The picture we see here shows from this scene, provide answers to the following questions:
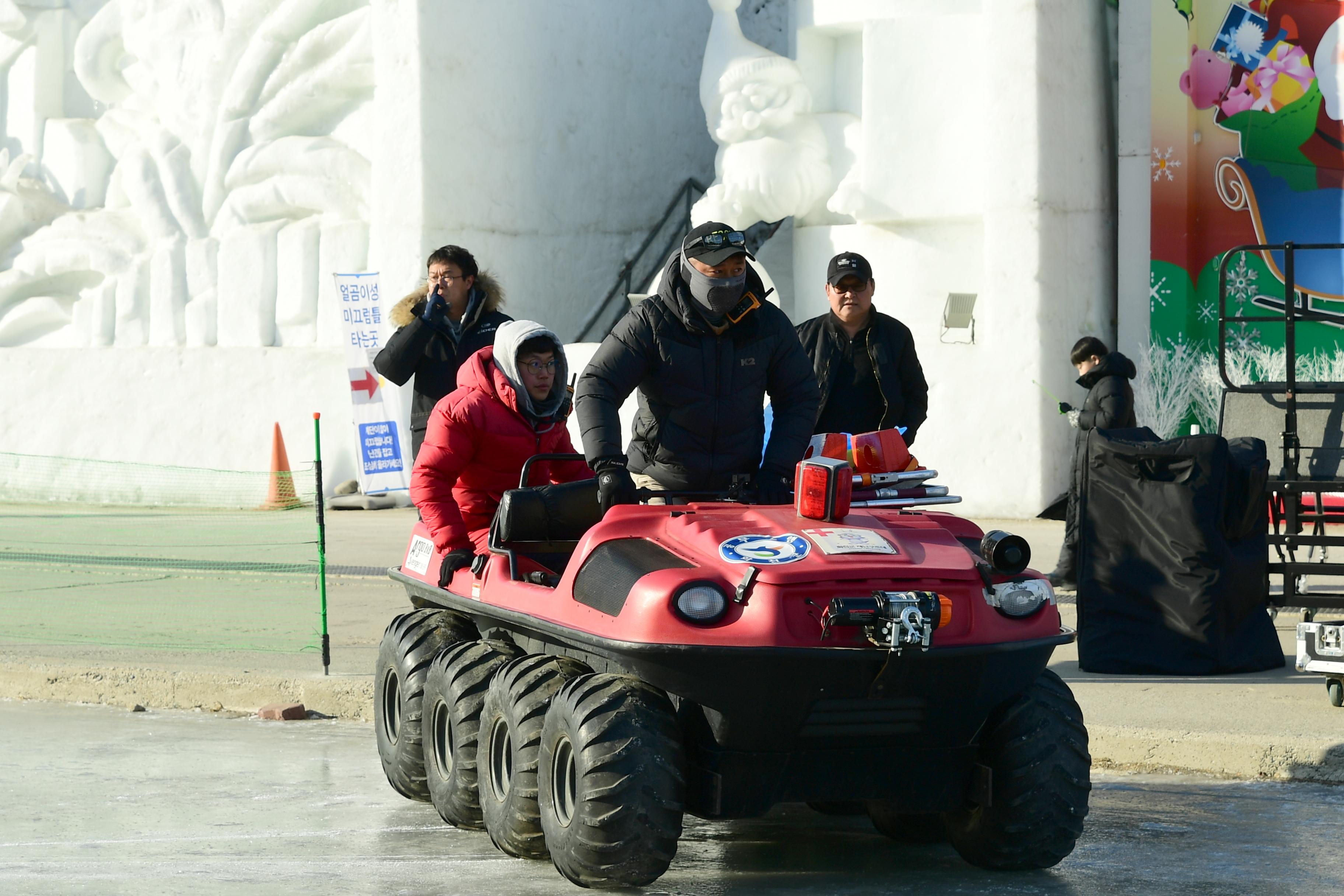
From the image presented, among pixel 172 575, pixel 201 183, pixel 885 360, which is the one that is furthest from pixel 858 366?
pixel 201 183

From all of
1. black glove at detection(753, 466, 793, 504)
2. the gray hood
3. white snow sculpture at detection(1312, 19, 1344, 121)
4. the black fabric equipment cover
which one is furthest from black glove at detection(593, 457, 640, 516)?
white snow sculpture at detection(1312, 19, 1344, 121)

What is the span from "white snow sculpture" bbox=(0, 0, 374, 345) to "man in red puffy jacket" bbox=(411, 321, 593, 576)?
44.9ft

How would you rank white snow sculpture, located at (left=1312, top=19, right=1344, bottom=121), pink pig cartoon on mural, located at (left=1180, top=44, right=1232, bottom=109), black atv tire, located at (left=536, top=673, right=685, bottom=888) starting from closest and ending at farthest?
black atv tire, located at (left=536, top=673, right=685, bottom=888)
white snow sculpture, located at (left=1312, top=19, right=1344, bottom=121)
pink pig cartoon on mural, located at (left=1180, top=44, right=1232, bottom=109)

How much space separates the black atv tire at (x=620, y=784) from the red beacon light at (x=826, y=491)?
65 cm

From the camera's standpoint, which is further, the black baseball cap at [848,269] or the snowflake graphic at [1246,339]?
the snowflake graphic at [1246,339]

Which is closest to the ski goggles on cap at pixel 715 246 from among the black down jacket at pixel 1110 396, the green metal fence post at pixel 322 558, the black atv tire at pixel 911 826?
the black atv tire at pixel 911 826

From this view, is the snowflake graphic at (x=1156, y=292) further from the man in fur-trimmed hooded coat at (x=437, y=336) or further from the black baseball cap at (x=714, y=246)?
the black baseball cap at (x=714, y=246)

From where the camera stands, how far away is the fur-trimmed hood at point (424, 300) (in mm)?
7477

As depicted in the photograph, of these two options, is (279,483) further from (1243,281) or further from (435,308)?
(435,308)

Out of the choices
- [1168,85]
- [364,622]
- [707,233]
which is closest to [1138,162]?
[1168,85]

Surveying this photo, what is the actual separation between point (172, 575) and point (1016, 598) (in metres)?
8.38

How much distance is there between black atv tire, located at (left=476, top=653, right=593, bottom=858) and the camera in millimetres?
4727

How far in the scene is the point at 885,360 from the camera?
727 centimetres

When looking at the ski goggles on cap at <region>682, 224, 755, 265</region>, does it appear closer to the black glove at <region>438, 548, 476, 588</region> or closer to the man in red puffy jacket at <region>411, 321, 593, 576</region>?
the man in red puffy jacket at <region>411, 321, 593, 576</region>
